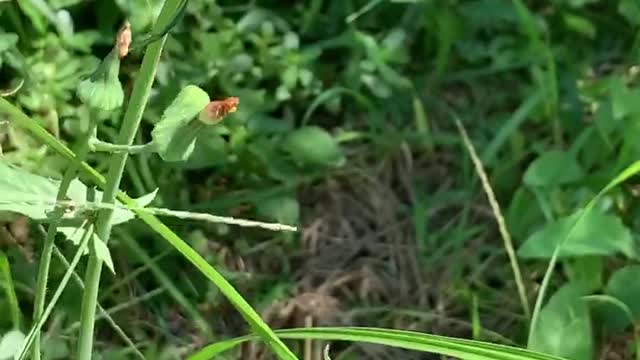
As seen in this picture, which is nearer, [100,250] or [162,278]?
[100,250]

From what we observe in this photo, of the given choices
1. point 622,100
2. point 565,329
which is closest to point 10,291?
point 565,329

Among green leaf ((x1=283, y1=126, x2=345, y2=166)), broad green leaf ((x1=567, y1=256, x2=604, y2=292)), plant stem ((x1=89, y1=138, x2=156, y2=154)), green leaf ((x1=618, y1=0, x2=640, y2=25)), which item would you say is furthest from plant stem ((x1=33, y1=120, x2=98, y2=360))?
green leaf ((x1=618, y1=0, x2=640, y2=25))

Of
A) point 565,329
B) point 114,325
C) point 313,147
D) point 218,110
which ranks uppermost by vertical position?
point 218,110

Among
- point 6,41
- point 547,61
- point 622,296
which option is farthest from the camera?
point 547,61

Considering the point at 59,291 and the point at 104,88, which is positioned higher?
the point at 104,88

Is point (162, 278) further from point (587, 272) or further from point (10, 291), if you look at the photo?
point (587, 272)
